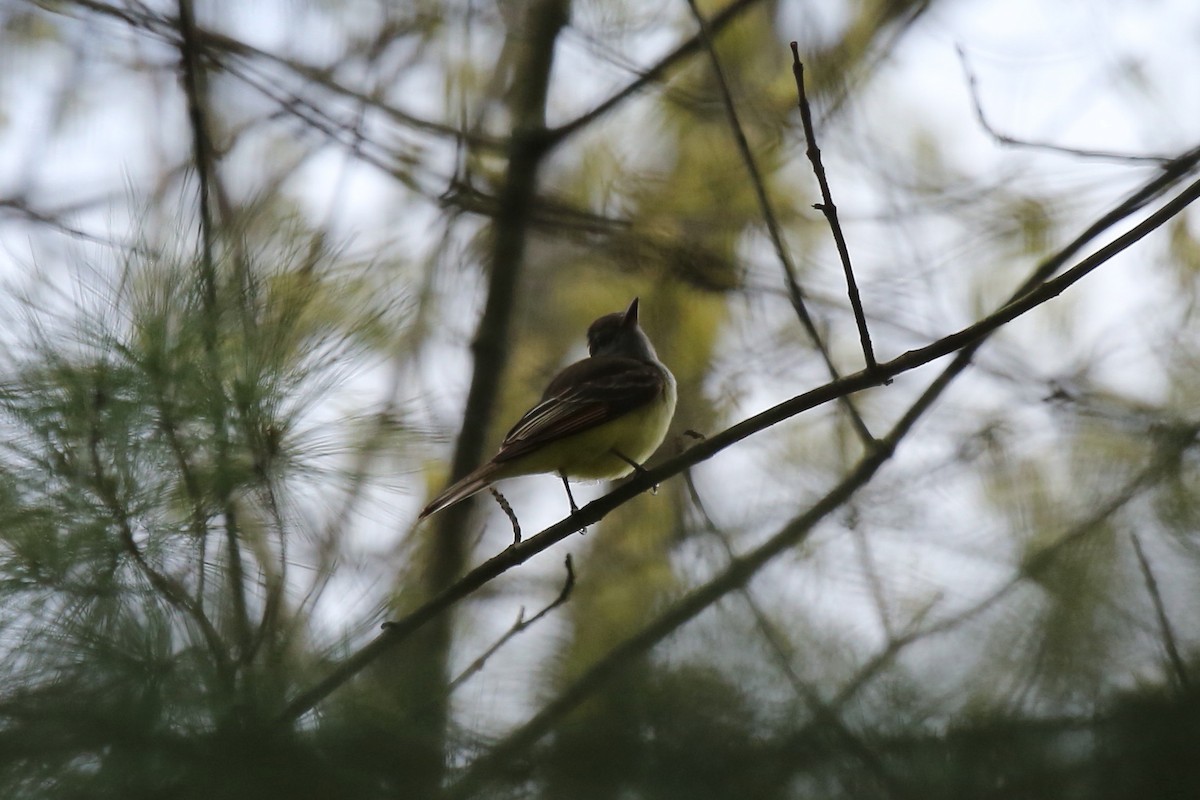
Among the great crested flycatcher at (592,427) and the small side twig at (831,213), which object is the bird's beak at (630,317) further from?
the small side twig at (831,213)

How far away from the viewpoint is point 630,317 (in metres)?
4.68

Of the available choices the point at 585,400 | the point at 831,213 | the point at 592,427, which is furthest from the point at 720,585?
the point at 585,400

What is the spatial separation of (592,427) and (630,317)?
0.81 metres

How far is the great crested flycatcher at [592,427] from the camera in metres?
3.83

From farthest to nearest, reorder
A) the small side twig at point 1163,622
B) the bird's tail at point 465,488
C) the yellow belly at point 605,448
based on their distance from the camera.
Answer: the yellow belly at point 605,448, the bird's tail at point 465,488, the small side twig at point 1163,622

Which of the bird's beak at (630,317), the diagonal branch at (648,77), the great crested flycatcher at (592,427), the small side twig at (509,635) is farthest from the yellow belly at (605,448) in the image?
the diagonal branch at (648,77)

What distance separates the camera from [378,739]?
6.07 ft

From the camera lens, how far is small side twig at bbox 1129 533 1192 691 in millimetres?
1706

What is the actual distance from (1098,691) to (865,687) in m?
0.35

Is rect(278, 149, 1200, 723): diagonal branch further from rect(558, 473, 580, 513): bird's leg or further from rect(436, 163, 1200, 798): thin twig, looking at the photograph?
rect(558, 473, 580, 513): bird's leg

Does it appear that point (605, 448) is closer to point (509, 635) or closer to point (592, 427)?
point (592, 427)

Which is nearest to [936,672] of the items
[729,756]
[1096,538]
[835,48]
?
[729,756]

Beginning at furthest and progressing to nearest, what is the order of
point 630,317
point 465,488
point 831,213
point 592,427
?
point 630,317, point 592,427, point 465,488, point 831,213

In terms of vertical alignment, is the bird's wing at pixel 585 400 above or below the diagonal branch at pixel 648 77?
below
